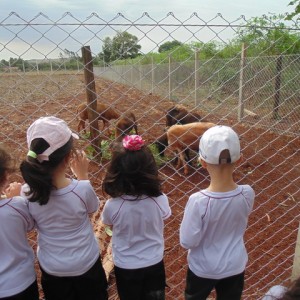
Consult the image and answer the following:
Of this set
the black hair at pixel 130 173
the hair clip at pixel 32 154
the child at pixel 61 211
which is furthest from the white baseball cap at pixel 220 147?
the hair clip at pixel 32 154

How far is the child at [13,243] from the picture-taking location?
153cm

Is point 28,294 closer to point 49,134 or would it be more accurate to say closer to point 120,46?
point 49,134

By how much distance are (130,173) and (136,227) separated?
11.0 inches

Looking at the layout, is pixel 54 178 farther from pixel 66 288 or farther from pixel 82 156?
pixel 66 288

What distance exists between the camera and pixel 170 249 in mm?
3291

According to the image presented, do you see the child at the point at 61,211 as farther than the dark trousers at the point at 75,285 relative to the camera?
No

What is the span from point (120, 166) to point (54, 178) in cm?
30

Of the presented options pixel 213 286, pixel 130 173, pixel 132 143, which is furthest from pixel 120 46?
pixel 213 286

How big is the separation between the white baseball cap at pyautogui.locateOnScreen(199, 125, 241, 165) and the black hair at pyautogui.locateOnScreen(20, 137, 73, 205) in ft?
2.17

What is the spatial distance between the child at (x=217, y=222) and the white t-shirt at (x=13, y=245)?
73cm

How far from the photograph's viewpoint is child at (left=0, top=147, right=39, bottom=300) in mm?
1529

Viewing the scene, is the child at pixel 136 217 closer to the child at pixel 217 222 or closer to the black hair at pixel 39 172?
the child at pixel 217 222

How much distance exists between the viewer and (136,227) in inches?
67.8

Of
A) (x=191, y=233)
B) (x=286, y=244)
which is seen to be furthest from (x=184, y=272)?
(x=191, y=233)
